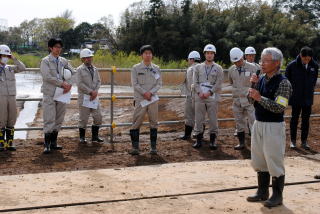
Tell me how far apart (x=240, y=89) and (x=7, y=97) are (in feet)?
11.7

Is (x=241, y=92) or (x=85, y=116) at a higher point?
(x=241, y=92)

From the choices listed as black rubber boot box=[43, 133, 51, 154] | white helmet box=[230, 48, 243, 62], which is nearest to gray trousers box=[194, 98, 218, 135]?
white helmet box=[230, 48, 243, 62]

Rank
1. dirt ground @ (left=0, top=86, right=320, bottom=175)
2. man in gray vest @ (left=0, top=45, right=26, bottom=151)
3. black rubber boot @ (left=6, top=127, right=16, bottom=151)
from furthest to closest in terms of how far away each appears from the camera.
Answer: black rubber boot @ (left=6, top=127, right=16, bottom=151)
man in gray vest @ (left=0, top=45, right=26, bottom=151)
dirt ground @ (left=0, top=86, right=320, bottom=175)

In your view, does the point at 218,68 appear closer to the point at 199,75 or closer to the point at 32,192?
the point at 199,75

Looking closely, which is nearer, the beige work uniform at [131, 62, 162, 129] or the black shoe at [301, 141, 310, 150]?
the beige work uniform at [131, 62, 162, 129]

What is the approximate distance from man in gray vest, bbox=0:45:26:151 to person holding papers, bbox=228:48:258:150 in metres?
3.30

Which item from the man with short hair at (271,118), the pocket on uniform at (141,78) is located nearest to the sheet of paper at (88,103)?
the pocket on uniform at (141,78)

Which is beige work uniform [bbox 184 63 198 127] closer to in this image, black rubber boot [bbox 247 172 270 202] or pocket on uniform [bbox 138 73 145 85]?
pocket on uniform [bbox 138 73 145 85]

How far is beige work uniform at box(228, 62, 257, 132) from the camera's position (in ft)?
24.8

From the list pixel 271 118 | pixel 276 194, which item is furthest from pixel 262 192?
pixel 271 118

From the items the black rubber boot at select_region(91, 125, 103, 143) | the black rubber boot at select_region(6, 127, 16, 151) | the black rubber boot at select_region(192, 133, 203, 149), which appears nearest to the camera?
the black rubber boot at select_region(6, 127, 16, 151)

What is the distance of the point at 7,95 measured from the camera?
6.93 m

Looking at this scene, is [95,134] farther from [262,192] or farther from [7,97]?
[262,192]

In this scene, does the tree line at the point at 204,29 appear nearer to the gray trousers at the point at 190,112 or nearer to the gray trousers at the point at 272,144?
A: the gray trousers at the point at 190,112
